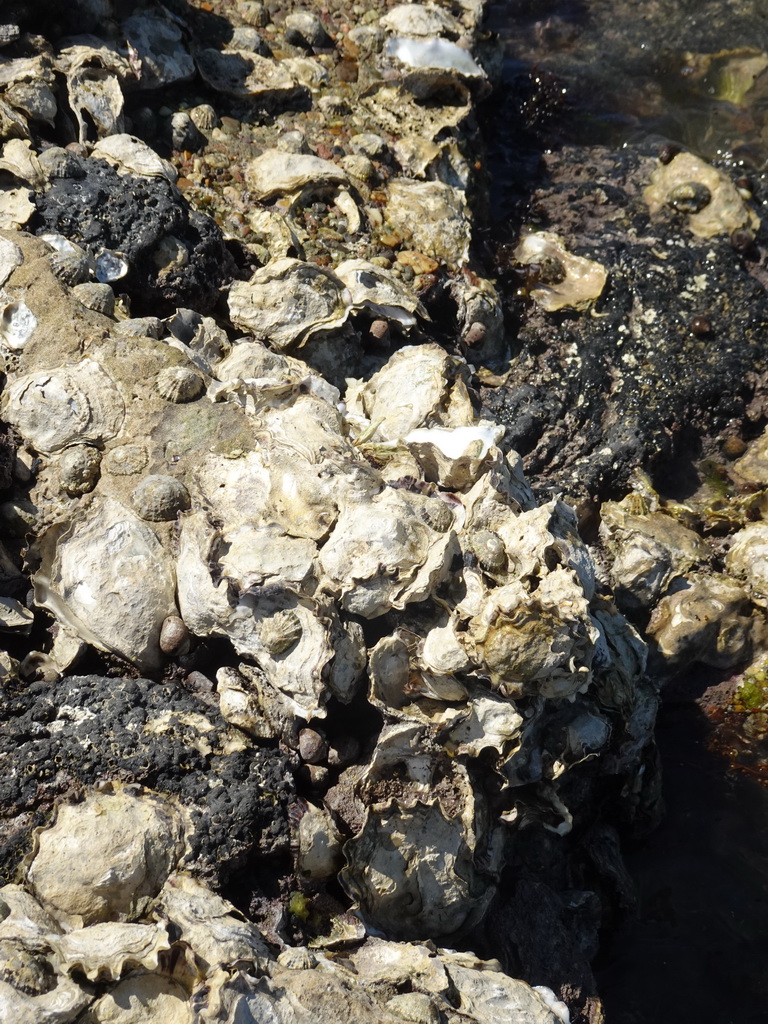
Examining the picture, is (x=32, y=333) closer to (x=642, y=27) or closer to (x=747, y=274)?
(x=747, y=274)

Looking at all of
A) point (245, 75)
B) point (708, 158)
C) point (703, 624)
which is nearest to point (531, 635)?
point (703, 624)

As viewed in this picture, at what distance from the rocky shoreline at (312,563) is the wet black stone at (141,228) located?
18 mm

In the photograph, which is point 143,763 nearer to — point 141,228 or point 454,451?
point 454,451

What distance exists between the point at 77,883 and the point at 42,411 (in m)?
1.98

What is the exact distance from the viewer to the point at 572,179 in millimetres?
6879

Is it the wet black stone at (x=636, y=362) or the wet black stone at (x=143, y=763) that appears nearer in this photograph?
the wet black stone at (x=143, y=763)

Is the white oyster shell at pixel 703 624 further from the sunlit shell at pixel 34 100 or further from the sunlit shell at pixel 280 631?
the sunlit shell at pixel 34 100

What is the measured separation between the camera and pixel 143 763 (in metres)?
3.17

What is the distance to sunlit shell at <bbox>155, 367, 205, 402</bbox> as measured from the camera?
3988 millimetres

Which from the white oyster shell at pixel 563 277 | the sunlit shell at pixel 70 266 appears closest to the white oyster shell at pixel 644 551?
the white oyster shell at pixel 563 277

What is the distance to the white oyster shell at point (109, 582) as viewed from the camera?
11.4 feet

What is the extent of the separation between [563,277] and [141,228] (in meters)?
2.77

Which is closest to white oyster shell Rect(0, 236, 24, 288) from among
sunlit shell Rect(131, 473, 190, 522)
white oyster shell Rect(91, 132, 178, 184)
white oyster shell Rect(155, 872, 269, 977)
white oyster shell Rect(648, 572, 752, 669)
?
white oyster shell Rect(91, 132, 178, 184)

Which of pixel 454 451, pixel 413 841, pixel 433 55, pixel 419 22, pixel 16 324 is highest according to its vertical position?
pixel 419 22
